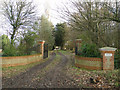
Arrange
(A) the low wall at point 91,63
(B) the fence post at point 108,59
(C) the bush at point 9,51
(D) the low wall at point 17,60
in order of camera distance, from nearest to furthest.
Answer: (B) the fence post at point 108,59 → (A) the low wall at point 91,63 → (D) the low wall at point 17,60 → (C) the bush at point 9,51

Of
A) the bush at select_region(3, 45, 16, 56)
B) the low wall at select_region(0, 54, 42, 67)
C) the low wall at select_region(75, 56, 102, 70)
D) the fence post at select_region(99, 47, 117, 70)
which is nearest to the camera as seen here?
the fence post at select_region(99, 47, 117, 70)

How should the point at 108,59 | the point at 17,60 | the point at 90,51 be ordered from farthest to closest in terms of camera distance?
the point at 17,60 < the point at 90,51 < the point at 108,59

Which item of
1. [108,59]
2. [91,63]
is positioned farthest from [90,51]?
[108,59]

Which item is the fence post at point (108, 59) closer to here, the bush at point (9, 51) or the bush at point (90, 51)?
the bush at point (90, 51)

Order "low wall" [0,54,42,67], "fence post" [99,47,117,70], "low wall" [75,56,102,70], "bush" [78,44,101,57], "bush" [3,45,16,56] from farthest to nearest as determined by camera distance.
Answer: "bush" [3,45,16,56] < "low wall" [0,54,42,67] < "bush" [78,44,101,57] < "low wall" [75,56,102,70] < "fence post" [99,47,117,70]

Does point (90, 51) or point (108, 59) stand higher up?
point (90, 51)

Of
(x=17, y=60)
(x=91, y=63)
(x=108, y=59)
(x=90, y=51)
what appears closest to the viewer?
(x=108, y=59)

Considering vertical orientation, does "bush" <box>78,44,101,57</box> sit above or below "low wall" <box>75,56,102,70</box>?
above

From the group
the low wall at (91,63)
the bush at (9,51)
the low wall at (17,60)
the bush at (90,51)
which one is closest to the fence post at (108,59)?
the low wall at (91,63)

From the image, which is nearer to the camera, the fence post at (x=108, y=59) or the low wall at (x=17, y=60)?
the fence post at (x=108, y=59)

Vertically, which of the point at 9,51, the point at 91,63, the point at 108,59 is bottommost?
the point at 91,63

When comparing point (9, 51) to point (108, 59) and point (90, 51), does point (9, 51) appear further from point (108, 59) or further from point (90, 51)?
point (108, 59)

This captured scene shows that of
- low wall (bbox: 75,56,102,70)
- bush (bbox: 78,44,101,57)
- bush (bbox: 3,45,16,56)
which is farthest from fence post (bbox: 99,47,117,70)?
bush (bbox: 3,45,16,56)

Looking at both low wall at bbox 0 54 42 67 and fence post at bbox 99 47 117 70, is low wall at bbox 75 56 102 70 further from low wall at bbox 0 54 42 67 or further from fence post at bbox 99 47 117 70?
low wall at bbox 0 54 42 67
